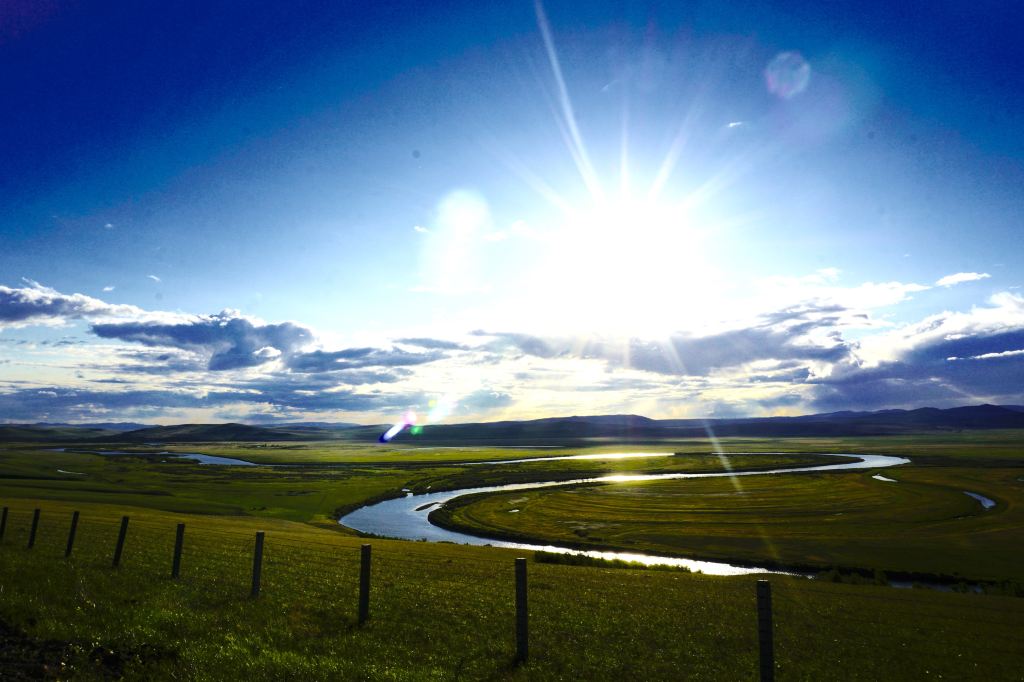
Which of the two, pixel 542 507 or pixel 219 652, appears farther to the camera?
pixel 542 507

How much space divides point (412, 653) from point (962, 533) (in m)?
79.9

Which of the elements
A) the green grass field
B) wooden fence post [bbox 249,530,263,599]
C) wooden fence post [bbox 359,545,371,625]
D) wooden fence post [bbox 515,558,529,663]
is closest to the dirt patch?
the green grass field

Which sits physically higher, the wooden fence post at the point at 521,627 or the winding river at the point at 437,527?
the wooden fence post at the point at 521,627

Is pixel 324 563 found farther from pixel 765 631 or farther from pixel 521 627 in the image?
pixel 765 631

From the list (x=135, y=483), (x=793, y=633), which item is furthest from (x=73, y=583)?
(x=135, y=483)

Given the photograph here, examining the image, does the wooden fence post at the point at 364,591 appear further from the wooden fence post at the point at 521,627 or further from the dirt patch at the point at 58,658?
the dirt patch at the point at 58,658

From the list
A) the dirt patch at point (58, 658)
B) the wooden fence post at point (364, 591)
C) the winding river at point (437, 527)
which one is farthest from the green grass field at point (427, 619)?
the winding river at point (437, 527)

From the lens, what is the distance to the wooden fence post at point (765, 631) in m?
11.1

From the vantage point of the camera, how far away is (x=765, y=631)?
11.4m

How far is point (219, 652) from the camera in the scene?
12.9 m

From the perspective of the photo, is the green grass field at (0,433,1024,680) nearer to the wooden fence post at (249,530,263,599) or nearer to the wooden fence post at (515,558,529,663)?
the wooden fence post at (249,530,263,599)

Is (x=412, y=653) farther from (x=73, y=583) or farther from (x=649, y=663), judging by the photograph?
(x=73, y=583)

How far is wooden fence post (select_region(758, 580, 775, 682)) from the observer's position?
11.1 meters

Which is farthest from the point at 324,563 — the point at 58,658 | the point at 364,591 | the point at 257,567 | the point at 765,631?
the point at 765,631
